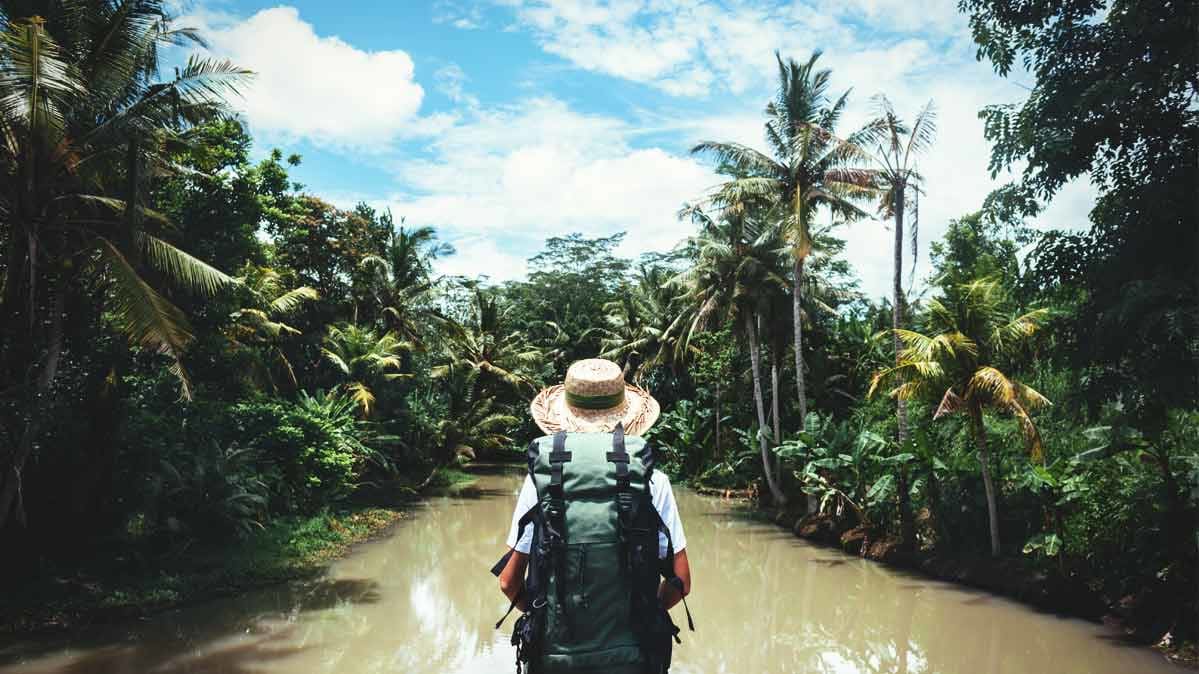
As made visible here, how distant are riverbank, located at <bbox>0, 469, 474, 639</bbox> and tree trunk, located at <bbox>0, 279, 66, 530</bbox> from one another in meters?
0.84

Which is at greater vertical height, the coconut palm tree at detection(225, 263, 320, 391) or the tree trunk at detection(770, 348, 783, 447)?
the coconut palm tree at detection(225, 263, 320, 391)

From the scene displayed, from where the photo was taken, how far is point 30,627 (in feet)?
25.3

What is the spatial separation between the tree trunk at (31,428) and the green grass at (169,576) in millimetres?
878

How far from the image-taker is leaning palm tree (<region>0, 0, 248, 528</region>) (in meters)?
7.53

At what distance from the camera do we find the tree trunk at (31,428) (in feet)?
26.1

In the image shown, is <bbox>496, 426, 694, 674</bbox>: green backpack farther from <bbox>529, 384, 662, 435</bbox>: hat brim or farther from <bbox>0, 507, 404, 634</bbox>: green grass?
<bbox>0, 507, 404, 634</bbox>: green grass

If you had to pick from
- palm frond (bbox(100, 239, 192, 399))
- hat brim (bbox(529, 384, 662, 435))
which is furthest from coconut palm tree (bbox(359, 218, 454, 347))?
Result: hat brim (bbox(529, 384, 662, 435))

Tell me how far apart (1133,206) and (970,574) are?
5.84m

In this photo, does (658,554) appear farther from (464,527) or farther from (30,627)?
(464,527)

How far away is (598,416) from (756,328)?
16.5 m

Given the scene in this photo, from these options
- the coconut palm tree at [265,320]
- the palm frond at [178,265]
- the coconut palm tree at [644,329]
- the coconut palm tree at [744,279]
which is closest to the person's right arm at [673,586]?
the palm frond at [178,265]

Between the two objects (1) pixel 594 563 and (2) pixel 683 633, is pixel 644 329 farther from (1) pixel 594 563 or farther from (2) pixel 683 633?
(1) pixel 594 563

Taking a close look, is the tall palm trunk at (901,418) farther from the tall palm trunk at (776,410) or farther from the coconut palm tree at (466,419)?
the coconut palm tree at (466,419)

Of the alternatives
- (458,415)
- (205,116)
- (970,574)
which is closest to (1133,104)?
(970,574)
